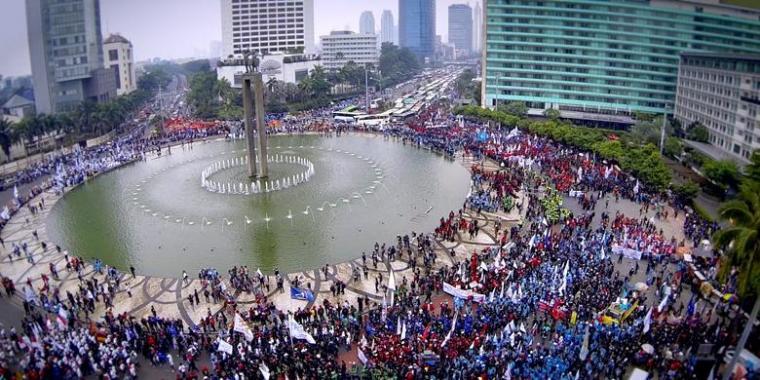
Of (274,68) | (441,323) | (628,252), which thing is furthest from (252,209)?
(274,68)

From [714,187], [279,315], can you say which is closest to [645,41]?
[714,187]

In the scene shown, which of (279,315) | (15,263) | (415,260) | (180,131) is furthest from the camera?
(180,131)

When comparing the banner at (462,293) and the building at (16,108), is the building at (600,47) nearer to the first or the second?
the banner at (462,293)

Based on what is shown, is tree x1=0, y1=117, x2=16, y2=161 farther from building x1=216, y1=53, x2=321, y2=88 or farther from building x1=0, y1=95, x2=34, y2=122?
building x1=216, y1=53, x2=321, y2=88

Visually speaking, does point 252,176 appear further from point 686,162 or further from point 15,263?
point 686,162

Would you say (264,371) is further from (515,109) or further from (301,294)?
(515,109)

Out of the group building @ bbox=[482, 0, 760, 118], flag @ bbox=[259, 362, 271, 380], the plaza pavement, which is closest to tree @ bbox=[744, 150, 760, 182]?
the plaza pavement

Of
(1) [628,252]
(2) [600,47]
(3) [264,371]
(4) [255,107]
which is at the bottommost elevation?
(3) [264,371]
